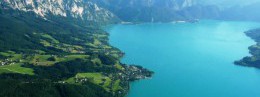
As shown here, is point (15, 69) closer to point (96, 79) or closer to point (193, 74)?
point (96, 79)

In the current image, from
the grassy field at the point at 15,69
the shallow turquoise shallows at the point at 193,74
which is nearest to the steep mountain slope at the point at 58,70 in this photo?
the grassy field at the point at 15,69

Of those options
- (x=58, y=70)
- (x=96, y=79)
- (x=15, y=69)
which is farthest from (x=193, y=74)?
(x=15, y=69)

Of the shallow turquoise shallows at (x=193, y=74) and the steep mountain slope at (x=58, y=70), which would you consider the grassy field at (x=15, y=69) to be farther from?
the shallow turquoise shallows at (x=193, y=74)

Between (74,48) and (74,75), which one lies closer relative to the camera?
(74,75)

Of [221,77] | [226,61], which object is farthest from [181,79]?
[226,61]

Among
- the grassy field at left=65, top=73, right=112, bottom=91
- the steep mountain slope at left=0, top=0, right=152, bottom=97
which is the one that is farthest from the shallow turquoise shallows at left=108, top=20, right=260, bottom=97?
the grassy field at left=65, top=73, right=112, bottom=91

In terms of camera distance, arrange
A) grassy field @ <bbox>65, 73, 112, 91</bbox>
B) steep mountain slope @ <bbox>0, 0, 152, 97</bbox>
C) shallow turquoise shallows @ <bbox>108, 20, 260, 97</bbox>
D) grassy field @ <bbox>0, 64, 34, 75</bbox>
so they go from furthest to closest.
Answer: grassy field @ <bbox>0, 64, 34, 75</bbox> → shallow turquoise shallows @ <bbox>108, 20, 260, 97</bbox> → grassy field @ <bbox>65, 73, 112, 91</bbox> → steep mountain slope @ <bbox>0, 0, 152, 97</bbox>

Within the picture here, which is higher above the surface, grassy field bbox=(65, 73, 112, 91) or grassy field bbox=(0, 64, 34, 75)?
grassy field bbox=(0, 64, 34, 75)

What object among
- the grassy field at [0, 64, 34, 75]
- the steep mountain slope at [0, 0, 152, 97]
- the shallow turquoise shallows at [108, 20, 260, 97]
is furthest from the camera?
the grassy field at [0, 64, 34, 75]

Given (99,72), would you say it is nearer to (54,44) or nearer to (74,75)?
(74,75)

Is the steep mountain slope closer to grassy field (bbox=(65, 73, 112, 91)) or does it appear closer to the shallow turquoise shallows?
grassy field (bbox=(65, 73, 112, 91))

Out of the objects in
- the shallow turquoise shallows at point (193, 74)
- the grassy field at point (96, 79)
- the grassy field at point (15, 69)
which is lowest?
the shallow turquoise shallows at point (193, 74)
